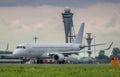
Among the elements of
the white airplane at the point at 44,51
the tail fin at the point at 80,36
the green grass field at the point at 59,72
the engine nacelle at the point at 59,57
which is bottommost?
the green grass field at the point at 59,72

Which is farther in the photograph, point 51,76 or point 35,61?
point 35,61

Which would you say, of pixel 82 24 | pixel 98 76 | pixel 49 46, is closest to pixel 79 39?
pixel 82 24

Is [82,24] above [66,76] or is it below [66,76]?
above

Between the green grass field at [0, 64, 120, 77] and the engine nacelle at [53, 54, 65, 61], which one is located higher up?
the engine nacelle at [53, 54, 65, 61]

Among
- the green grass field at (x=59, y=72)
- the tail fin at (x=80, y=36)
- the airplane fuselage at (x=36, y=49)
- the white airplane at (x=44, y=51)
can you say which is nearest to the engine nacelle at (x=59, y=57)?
the white airplane at (x=44, y=51)

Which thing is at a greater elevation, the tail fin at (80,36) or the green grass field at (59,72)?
the tail fin at (80,36)

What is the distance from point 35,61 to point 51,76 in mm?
76677

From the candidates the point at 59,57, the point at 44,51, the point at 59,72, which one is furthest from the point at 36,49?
the point at 59,72

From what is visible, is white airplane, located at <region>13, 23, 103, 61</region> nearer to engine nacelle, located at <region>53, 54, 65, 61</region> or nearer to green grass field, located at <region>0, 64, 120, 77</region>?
engine nacelle, located at <region>53, 54, 65, 61</region>

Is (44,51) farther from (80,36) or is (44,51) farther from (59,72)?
(59,72)

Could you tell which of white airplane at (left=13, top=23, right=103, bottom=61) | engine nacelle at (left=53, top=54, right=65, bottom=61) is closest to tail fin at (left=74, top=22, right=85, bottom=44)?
white airplane at (left=13, top=23, right=103, bottom=61)

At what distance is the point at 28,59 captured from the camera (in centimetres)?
11138

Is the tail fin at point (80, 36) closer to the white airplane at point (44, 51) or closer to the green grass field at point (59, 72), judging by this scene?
the white airplane at point (44, 51)

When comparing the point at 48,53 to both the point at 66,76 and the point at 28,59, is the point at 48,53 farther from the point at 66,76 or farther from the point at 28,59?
the point at 66,76
